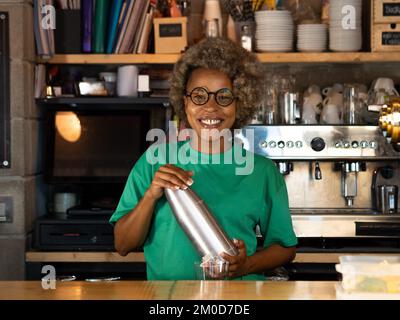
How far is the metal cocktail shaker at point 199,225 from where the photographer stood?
6.35 ft

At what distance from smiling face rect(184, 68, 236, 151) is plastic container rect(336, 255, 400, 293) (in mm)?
707

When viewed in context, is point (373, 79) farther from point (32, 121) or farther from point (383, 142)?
point (32, 121)

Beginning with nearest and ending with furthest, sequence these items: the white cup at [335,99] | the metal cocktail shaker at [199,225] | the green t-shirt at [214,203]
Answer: the metal cocktail shaker at [199,225], the green t-shirt at [214,203], the white cup at [335,99]

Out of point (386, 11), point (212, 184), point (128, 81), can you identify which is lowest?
point (212, 184)

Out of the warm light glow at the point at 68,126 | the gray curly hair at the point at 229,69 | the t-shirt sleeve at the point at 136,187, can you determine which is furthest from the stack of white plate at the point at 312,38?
the t-shirt sleeve at the point at 136,187

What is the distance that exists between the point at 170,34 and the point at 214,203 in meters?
1.99

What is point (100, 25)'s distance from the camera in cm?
405

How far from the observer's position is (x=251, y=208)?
2234 mm

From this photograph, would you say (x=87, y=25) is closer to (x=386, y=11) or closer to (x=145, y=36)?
(x=145, y=36)

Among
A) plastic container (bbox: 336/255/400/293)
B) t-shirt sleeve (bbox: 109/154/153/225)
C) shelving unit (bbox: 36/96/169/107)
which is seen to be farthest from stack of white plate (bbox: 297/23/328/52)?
plastic container (bbox: 336/255/400/293)

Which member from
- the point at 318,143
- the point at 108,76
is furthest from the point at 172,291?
the point at 108,76

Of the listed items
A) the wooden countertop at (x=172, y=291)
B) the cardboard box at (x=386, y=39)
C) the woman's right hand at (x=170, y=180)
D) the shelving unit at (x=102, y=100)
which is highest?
the cardboard box at (x=386, y=39)

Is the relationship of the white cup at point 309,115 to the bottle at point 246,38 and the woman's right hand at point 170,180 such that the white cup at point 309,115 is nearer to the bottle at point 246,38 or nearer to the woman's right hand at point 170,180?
the bottle at point 246,38

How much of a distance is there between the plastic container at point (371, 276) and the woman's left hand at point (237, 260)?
13.2 inches
